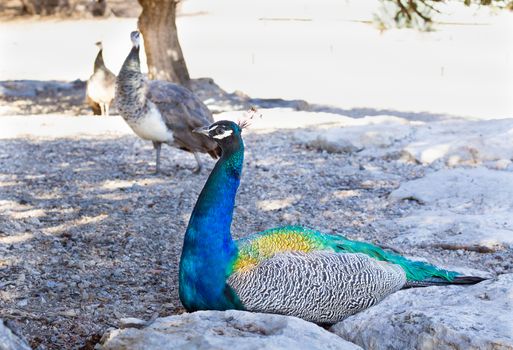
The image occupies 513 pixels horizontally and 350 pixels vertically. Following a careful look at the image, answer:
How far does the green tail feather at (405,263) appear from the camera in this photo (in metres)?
3.87

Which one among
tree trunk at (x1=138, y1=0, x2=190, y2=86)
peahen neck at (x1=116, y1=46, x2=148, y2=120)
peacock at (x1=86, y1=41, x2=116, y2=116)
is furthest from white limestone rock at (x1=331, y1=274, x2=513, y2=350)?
tree trunk at (x1=138, y1=0, x2=190, y2=86)

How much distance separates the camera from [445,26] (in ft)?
74.8

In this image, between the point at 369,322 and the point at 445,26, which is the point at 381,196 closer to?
the point at 369,322

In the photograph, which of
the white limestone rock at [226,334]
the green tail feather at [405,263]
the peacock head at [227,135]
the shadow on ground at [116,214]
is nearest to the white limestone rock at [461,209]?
the shadow on ground at [116,214]

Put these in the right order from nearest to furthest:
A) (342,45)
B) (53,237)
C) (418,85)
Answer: (53,237)
(418,85)
(342,45)

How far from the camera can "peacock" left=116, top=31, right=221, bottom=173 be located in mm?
→ 6961

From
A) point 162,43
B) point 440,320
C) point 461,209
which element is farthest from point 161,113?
point 162,43

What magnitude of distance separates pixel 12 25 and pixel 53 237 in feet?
62.9

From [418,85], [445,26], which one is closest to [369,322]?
[418,85]

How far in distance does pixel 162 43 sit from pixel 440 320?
8709mm

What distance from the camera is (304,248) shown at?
380 cm

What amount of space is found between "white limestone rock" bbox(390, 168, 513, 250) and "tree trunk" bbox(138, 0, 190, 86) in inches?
206

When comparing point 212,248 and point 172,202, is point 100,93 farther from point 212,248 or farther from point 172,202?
point 212,248

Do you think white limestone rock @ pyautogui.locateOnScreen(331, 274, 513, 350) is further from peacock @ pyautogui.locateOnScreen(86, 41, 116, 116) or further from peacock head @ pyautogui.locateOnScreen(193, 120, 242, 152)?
peacock @ pyautogui.locateOnScreen(86, 41, 116, 116)
